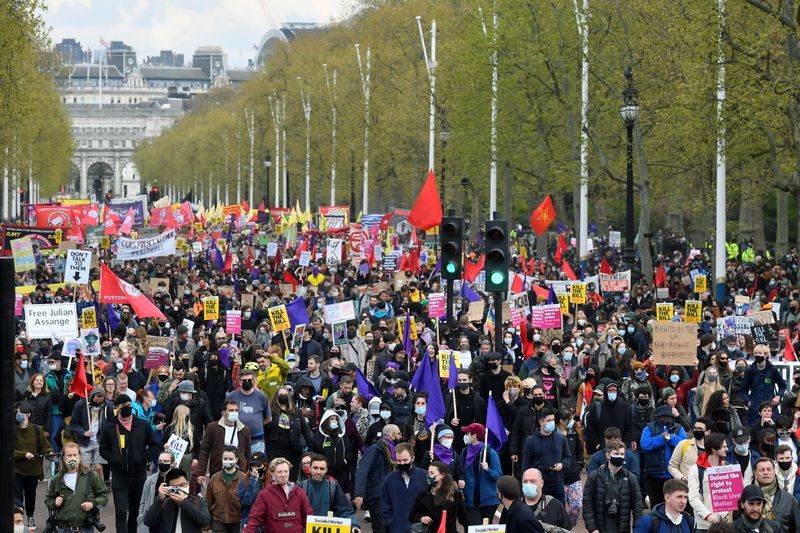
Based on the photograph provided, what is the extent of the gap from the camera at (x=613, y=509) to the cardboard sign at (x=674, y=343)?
524 centimetres

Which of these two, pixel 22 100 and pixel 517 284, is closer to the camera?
pixel 517 284

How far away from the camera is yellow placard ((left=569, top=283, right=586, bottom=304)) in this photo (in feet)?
77.4

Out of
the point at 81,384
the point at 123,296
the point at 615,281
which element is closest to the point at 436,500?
the point at 81,384

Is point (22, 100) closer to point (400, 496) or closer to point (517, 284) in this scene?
point (517, 284)

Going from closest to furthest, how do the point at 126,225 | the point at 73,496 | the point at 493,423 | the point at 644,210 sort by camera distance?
the point at 73,496
the point at 493,423
the point at 644,210
the point at 126,225

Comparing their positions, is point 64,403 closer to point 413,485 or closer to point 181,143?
point 413,485

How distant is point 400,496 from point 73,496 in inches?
96.2

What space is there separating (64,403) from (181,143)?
14314 centimetres

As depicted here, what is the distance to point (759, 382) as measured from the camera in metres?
15.7

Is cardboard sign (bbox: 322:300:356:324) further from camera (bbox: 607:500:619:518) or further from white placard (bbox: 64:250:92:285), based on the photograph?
camera (bbox: 607:500:619:518)

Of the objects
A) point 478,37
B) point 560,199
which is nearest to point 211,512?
point 478,37

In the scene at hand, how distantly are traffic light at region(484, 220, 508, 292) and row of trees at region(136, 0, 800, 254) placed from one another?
1114cm

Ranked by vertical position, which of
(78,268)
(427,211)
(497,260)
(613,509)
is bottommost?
Answer: (613,509)

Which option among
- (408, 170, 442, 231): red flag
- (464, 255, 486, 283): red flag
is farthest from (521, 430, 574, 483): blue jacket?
(464, 255, 486, 283): red flag
